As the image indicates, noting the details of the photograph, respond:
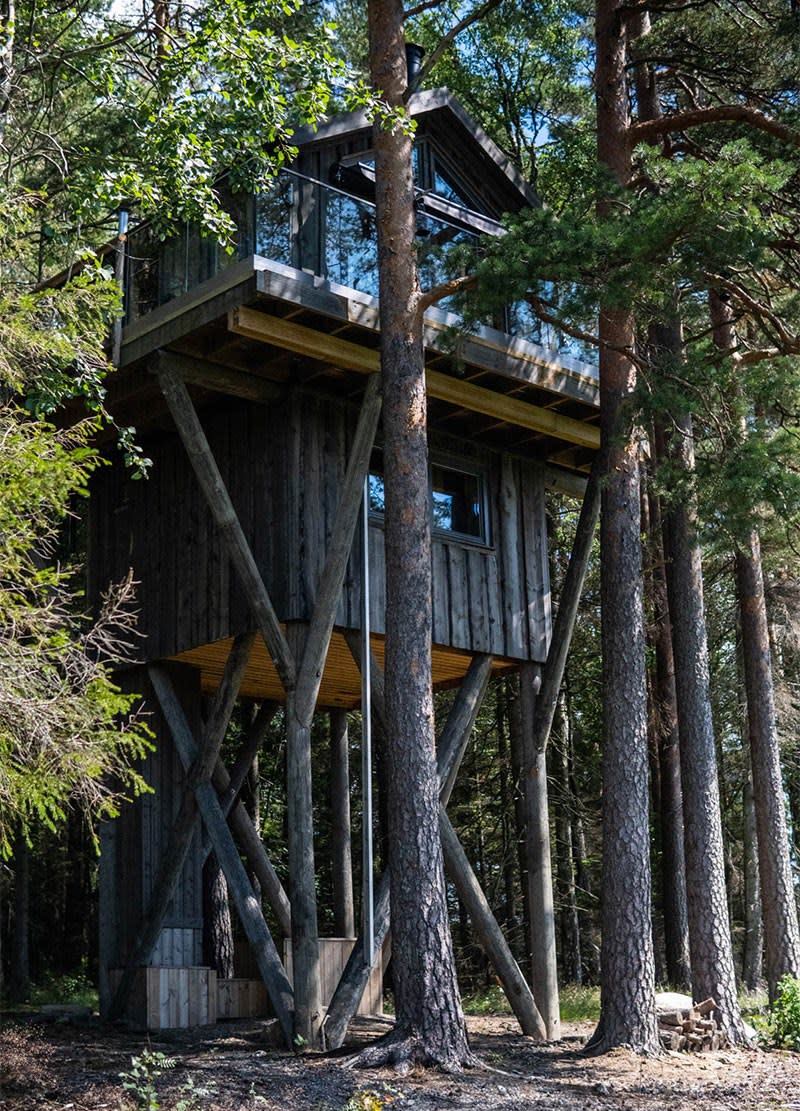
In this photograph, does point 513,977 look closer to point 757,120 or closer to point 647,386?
point 647,386

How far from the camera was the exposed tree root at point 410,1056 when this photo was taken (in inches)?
368

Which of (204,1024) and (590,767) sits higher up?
(590,767)

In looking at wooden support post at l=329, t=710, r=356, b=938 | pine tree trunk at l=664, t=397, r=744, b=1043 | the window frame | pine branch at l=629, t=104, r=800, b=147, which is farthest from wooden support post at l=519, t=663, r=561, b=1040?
pine branch at l=629, t=104, r=800, b=147

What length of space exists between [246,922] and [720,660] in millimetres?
14798

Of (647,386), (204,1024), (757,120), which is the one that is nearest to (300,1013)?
(204,1024)

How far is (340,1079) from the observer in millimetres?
9094

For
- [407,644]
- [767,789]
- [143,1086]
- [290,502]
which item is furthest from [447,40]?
[767,789]

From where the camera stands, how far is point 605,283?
1088cm

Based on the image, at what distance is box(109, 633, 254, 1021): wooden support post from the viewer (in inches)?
532

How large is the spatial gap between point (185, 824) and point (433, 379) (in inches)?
216

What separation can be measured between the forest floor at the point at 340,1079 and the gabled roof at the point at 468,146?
376 inches

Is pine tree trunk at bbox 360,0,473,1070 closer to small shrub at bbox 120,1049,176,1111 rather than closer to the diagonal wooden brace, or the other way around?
small shrub at bbox 120,1049,176,1111

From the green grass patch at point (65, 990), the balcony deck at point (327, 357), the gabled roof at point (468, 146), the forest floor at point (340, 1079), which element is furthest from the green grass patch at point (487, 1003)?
the gabled roof at point (468, 146)

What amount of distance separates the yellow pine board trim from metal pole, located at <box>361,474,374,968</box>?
50.2 inches
